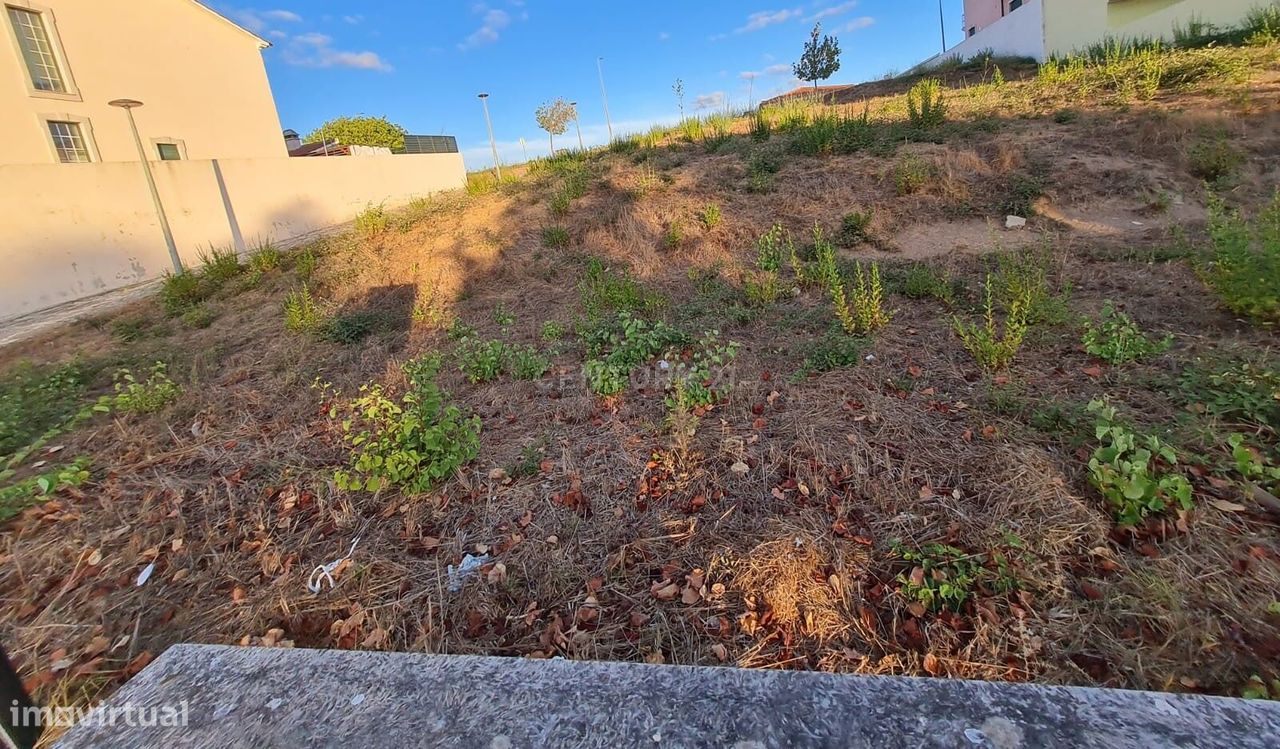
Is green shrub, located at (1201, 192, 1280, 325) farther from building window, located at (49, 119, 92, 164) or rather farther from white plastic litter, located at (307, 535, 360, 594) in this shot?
building window, located at (49, 119, 92, 164)

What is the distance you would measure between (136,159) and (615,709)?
1694 centimetres

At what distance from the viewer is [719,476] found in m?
2.12

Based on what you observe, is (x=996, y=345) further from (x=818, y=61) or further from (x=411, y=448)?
(x=818, y=61)

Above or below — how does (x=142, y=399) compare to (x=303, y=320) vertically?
below

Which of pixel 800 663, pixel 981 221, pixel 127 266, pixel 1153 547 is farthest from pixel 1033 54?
pixel 127 266

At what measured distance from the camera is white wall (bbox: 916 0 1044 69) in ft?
37.8

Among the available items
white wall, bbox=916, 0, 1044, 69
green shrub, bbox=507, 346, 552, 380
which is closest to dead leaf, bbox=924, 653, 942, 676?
green shrub, bbox=507, 346, 552, 380

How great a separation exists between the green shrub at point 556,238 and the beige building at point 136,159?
19.2 feet

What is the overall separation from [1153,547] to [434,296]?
560 cm

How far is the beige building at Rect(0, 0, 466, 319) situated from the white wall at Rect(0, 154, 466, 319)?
18mm

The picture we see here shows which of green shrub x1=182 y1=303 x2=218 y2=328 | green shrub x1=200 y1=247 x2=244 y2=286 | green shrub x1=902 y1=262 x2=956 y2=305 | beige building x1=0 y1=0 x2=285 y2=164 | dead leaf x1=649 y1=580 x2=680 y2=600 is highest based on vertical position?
beige building x1=0 y1=0 x2=285 y2=164

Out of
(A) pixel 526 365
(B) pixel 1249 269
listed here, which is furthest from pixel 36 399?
(B) pixel 1249 269

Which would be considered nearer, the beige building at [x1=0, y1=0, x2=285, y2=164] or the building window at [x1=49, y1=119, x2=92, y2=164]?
the beige building at [x1=0, y1=0, x2=285, y2=164]

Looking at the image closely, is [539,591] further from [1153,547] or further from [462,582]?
[1153,547]
